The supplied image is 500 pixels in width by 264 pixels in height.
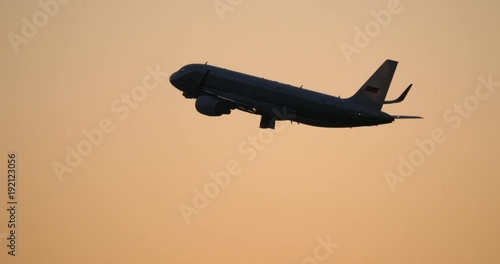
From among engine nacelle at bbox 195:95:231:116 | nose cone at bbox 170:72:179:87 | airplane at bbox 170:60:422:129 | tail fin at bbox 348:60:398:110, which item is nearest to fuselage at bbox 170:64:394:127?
airplane at bbox 170:60:422:129

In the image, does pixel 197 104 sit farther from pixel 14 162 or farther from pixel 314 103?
pixel 14 162

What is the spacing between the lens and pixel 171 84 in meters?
139

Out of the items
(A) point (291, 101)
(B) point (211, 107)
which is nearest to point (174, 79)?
(B) point (211, 107)

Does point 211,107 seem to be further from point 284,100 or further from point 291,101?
point 291,101

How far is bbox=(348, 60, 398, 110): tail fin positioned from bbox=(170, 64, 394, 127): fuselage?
105cm

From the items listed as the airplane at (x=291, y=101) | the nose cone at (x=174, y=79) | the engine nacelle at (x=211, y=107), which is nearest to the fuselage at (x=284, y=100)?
the airplane at (x=291, y=101)

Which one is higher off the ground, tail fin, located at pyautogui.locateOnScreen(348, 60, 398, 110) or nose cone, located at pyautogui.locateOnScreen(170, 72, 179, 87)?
nose cone, located at pyautogui.locateOnScreen(170, 72, 179, 87)

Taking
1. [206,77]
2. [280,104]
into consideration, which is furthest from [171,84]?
[280,104]

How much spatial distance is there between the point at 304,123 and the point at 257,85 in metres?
7.09

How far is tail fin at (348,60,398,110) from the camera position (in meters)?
124

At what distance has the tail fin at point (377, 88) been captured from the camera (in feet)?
407

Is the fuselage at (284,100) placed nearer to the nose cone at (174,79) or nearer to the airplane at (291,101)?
the airplane at (291,101)

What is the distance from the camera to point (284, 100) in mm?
124438

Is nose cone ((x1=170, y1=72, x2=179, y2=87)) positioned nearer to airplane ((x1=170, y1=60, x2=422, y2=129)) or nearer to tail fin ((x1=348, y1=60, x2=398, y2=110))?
airplane ((x1=170, y1=60, x2=422, y2=129))
